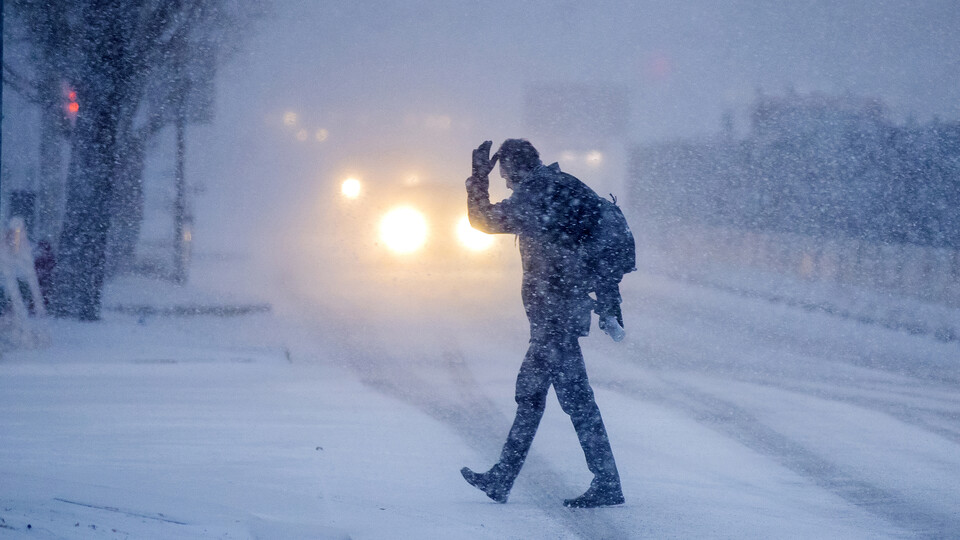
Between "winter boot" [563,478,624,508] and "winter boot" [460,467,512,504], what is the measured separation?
36cm

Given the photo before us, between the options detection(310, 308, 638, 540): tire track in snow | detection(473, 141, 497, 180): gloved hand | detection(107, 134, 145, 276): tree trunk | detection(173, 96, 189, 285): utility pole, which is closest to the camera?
detection(473, 141, 497, 180): gloved hand

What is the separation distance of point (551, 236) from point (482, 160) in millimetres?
489

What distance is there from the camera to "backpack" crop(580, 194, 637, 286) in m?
4.02

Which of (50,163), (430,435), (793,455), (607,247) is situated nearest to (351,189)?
(50,163)

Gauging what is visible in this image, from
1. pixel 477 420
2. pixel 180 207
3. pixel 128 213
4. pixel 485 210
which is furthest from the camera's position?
pixel 180 207

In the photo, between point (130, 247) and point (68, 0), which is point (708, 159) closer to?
point (130, 247)

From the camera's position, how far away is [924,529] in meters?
4.27

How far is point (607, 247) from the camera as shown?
402cm

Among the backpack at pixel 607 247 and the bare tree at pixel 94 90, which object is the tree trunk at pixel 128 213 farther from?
the backpack at pixel 607 247

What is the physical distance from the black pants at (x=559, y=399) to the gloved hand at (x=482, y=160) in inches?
33.5

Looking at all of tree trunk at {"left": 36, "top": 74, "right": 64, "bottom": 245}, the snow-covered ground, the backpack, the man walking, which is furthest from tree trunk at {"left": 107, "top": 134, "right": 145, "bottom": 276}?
the backpack

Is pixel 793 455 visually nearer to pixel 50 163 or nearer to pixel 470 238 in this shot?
pixel 50 163

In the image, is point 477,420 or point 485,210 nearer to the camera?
point 485,210

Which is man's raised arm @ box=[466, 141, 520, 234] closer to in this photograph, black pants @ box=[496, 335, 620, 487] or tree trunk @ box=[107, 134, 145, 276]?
black pants @ box=[496, 335, 620, 487]
